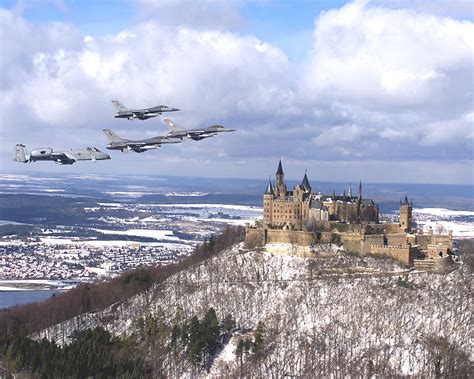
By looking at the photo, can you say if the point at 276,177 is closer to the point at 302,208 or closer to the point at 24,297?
the point at 302,208

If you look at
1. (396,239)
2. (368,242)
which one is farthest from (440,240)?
(368,242)

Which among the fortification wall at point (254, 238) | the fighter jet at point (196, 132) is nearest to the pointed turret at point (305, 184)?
the fortification wall at point (254, 238)

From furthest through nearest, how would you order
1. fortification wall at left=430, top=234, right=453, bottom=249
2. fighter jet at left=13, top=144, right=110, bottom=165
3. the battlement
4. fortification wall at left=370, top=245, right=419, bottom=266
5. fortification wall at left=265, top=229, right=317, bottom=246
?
fortification wall at left=265, top=229, right=317, bottom=246 → fortification wall at left=430, top=234, right=453, bottom=249 → the battlement → fortification wall at left=370, top=245, right=419, bottom=266 → fighter jet at left=13, top=144, right=110, bottom=165

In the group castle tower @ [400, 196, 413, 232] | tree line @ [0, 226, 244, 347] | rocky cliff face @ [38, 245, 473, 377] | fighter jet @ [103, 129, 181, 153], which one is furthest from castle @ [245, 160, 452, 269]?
fighter jet @ [103, 129, 181, 153]

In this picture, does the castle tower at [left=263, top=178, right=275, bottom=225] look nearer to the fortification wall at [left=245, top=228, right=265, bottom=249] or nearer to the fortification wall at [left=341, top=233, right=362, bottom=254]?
the fortification wall at [left=245, top=228, right=265, bottom=249]

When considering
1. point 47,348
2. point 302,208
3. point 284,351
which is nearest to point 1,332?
point 47,348

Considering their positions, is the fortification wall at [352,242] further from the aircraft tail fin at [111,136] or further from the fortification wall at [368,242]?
the aircraft tail fin at [111,136]

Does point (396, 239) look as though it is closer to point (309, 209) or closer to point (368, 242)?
A: point (368, 242)
